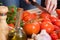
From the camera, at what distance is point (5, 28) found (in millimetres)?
856

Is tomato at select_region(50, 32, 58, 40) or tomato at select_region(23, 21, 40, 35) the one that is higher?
tomato at select_region(23, 21, 40, 35)

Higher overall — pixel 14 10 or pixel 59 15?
pixel 14 10

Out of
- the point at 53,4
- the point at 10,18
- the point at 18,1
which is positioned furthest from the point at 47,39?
the point at 18,1

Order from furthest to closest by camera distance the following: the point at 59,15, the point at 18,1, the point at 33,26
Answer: the point at 18,1 < the point at 59,15 < the point at 33,26

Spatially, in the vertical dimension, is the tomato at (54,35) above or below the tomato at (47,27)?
below

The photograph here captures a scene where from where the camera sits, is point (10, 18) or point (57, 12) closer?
point (10, 18)

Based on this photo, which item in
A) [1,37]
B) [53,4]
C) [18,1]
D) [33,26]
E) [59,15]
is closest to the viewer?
[1,37]

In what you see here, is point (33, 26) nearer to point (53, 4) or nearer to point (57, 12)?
point (57, 12)

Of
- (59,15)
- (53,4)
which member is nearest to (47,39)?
(59,15)

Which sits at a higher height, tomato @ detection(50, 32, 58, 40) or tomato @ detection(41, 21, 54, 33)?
tomato @ detection(41, 21, 54, 33)

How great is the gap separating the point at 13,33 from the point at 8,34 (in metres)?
0.03

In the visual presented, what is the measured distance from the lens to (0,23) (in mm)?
853

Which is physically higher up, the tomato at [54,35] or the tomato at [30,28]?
the tomato at [30,28]

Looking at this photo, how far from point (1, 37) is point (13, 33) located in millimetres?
55
